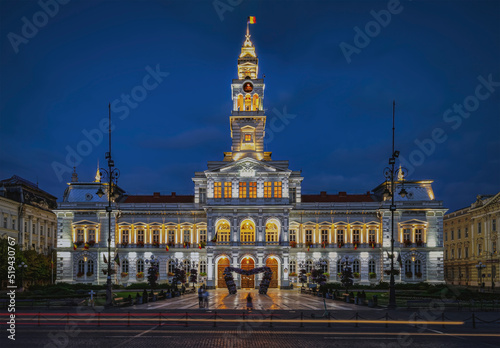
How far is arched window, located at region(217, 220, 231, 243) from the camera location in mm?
83375

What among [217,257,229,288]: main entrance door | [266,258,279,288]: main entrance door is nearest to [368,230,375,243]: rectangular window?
[266,258,279,288]: main entrance door

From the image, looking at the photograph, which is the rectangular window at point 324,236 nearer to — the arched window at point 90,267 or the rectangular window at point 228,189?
the rectangular window at point 228,189

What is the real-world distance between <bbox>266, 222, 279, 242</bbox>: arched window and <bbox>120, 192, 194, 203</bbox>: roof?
48.5ft

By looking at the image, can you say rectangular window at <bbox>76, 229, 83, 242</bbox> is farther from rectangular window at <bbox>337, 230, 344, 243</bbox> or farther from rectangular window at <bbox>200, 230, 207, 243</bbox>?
rectangular window at <bbox>337, 230, 344, 243</bbox>

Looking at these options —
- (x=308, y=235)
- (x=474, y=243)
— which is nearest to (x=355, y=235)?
(x=308, y=235)

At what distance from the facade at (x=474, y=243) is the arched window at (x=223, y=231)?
35214 mm

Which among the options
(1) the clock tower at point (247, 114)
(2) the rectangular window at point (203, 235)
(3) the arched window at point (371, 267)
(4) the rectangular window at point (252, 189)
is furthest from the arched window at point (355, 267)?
(2) the rectangular window at point (203, 235)

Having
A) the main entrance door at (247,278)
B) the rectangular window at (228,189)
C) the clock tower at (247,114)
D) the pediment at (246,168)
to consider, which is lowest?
the main entrance door at (247,278)

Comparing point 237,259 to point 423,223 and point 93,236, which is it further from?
point 423,223

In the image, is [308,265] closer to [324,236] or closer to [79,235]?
[324,236]

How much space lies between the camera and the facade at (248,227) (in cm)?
8300

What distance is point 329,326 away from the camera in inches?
1268

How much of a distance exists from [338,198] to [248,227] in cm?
1690

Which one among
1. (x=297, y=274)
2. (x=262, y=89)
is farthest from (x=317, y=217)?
(x=262, y=89)
